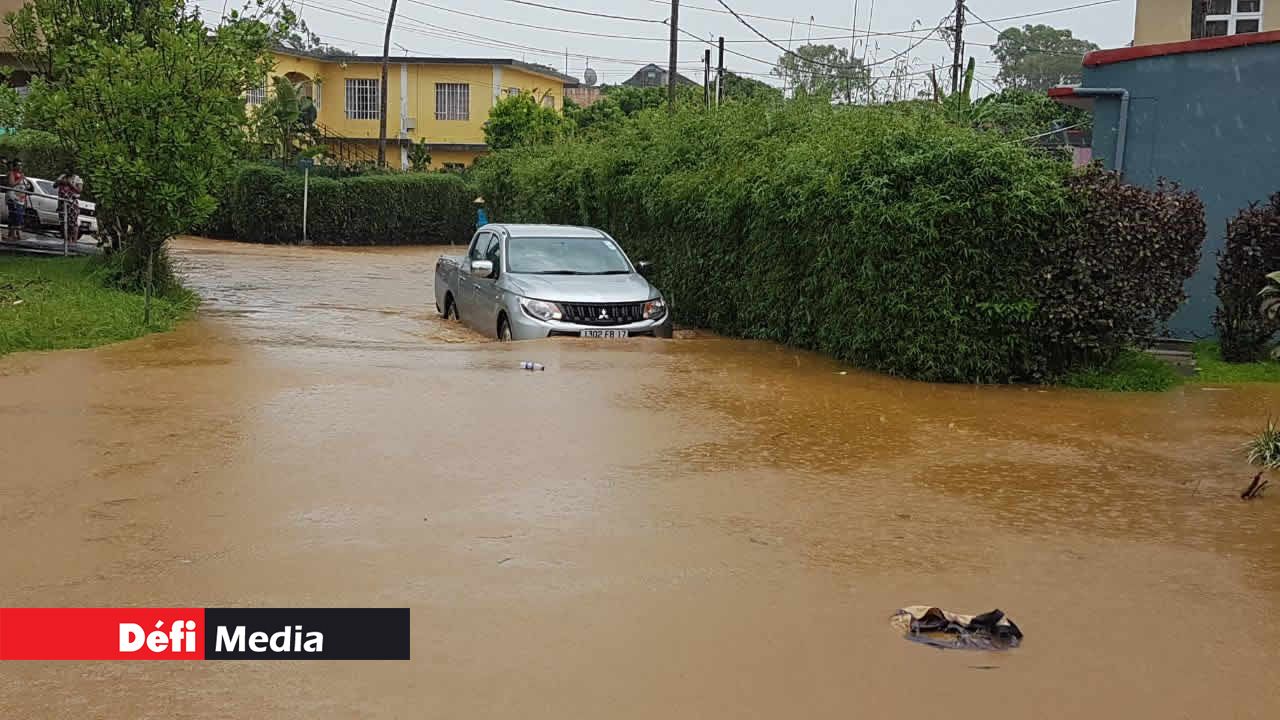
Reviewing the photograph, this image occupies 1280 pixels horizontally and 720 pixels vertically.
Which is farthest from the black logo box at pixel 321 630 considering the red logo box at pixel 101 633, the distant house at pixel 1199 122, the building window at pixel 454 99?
the building window at pixel 454 99

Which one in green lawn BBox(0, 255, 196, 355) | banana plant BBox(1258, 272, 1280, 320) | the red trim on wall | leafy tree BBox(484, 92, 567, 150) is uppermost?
leafy tree BBox(484, 92, 567, 150)

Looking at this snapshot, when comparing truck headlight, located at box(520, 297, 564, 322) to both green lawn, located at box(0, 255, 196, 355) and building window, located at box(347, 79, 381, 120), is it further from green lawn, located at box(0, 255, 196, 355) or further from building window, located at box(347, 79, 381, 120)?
building window, located at box(347, 79, 381, 120)

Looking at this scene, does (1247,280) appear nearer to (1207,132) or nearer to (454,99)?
(1207,132)

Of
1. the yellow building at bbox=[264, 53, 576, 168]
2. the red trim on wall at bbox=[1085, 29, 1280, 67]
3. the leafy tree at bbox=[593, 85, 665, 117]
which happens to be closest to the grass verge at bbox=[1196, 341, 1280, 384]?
the red trim on wall at bbox=[1085, 29, 1280, 67]

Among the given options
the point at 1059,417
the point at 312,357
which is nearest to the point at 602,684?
the point at 1059,417

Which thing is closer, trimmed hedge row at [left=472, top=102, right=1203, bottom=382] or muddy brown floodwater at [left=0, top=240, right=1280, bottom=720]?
muddy brown floodwater at [left=0, top=240, right=1280, bottom=720]

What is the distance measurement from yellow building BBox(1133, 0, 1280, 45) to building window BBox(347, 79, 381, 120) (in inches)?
1632

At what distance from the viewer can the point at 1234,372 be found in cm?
1277

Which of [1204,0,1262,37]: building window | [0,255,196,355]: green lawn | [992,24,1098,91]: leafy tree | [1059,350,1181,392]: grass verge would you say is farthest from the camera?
[992,24,1098,91]: leafy tree

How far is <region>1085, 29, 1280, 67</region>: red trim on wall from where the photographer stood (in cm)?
1370

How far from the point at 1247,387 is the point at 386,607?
954 cm

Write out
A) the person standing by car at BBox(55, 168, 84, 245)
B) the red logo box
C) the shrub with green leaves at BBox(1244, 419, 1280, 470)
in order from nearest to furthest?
the red logo box < the shrub with green leaves at BBox(1244, 419, 1280, 470) < the person standing by car at BBox(55, 168, 84, 245)

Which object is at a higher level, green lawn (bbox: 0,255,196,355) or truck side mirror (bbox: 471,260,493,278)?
truck side mirror (bbox: 471,260,493,278)

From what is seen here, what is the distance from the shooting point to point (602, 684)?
194 inches
